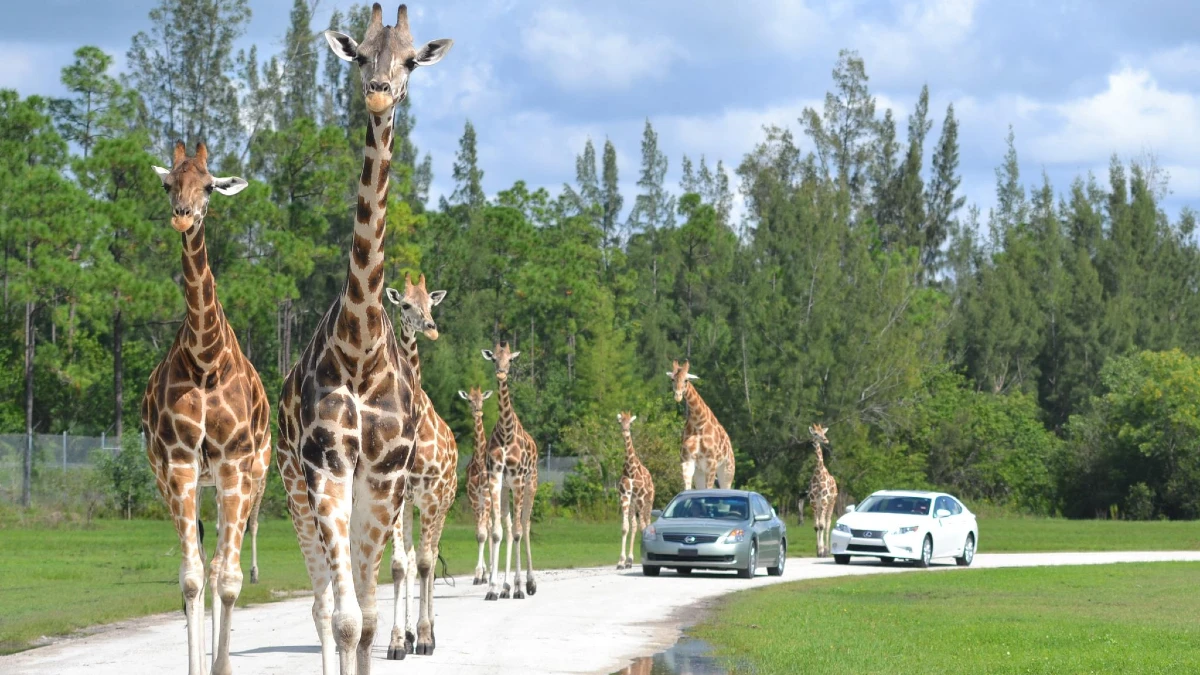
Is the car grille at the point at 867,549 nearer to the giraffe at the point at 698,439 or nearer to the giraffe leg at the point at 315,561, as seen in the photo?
the giraffe at the point at 698,439

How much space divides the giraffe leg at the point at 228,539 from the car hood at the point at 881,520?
21.7 m

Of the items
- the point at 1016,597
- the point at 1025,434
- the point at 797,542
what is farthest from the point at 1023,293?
the point at 1016,597

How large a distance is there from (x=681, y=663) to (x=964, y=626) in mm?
5245

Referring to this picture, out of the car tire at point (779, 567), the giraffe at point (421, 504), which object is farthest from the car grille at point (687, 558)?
the giraffe at point (421, 504)

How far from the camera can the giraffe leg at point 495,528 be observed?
70.5 ft

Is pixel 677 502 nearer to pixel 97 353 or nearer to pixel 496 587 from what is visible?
pixel 496 587

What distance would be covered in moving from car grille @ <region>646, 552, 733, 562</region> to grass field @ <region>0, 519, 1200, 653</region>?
3427mm

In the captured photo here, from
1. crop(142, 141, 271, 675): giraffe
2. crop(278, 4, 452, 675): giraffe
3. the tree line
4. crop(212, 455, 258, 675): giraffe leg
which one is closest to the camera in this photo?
crop(278, 4, 452, 675): giraffe

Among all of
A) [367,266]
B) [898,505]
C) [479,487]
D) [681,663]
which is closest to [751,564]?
[479,487]

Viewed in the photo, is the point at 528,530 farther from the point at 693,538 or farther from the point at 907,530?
the point at 907,530

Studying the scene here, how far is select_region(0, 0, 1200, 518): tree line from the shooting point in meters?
51.3

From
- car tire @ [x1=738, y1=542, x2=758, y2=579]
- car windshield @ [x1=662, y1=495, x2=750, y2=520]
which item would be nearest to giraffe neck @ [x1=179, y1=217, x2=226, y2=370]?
car tire @ [x1=738, y1=542, x2=758, y2=579]

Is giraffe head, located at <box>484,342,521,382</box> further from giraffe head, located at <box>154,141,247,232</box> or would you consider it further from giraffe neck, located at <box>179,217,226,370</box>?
giraffe head, located at <box>154,141,247,232</box>

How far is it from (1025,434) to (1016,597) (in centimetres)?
4979
